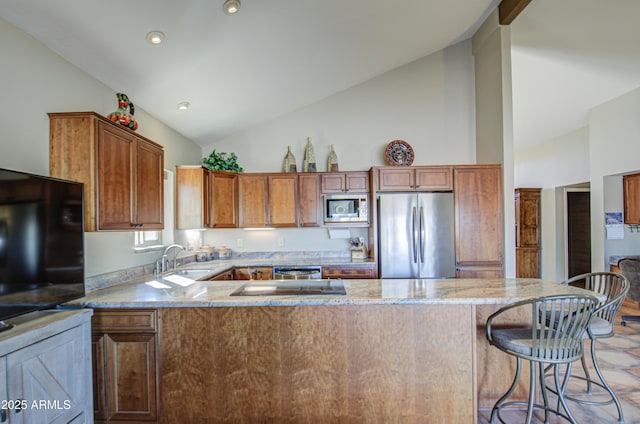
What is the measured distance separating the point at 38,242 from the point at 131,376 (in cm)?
99

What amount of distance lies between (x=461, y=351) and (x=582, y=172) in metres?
5.50

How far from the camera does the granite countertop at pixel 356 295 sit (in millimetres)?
1976

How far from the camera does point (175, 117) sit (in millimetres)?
3473

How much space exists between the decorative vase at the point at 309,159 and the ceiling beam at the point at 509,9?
274cm

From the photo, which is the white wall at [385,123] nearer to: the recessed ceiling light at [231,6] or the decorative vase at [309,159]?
the decorative vase at [309,159]

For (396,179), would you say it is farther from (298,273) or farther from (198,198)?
(198,198)

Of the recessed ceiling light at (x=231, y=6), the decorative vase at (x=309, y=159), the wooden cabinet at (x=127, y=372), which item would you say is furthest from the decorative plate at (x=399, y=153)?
the wooden cabinet at (x=127, y=372)

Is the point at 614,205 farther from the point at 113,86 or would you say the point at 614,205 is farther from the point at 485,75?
the point at 113,86

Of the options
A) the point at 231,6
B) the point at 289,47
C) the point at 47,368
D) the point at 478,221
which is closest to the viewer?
the point at 47,368

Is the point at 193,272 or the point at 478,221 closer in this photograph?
the point at 193,272

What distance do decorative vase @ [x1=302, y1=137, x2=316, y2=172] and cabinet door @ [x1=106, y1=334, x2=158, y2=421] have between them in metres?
2.88

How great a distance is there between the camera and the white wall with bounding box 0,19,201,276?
6.05ft

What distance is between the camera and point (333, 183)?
4.23 meters

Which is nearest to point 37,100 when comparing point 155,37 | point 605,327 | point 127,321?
point 155,37
